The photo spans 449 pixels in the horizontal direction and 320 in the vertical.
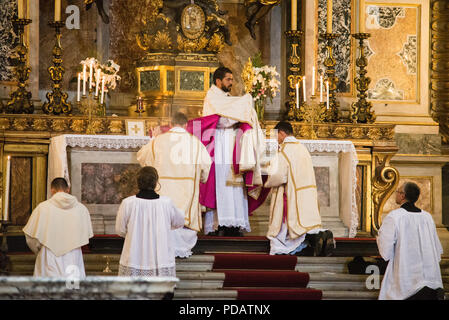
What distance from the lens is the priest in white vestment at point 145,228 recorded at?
8.66 m

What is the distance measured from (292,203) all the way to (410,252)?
6.28 feet

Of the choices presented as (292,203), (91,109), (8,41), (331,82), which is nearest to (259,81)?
(331,82)

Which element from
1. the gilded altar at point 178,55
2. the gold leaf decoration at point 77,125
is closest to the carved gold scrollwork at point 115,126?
the gold leaf decoration at point 77,125

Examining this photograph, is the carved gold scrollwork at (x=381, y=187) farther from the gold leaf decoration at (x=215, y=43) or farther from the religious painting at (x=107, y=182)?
the religious painting at (x=107, y=182)

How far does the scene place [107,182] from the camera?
1188cm

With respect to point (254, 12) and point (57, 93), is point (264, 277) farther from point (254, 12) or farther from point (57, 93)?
point (254, 12)

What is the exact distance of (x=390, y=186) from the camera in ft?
41.5

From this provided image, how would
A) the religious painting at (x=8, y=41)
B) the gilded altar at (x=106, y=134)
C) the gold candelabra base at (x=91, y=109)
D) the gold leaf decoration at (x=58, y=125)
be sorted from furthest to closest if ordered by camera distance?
the religious painting at (x=8, y=41) → the gold candelabra base at (x=91, y=109) → the gold leaf decoration at (x=58, y=125) → the gilded altar at (x=106, y=134)

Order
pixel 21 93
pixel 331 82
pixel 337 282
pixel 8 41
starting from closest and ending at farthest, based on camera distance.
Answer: pixel 337 282 → pixel 21 93 → pixel 8 41 → pixel 331 82

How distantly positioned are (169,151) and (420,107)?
225 inches

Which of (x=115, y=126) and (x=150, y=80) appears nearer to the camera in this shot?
(x=115, y=126)

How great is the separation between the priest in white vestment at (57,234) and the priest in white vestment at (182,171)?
5.31ft
